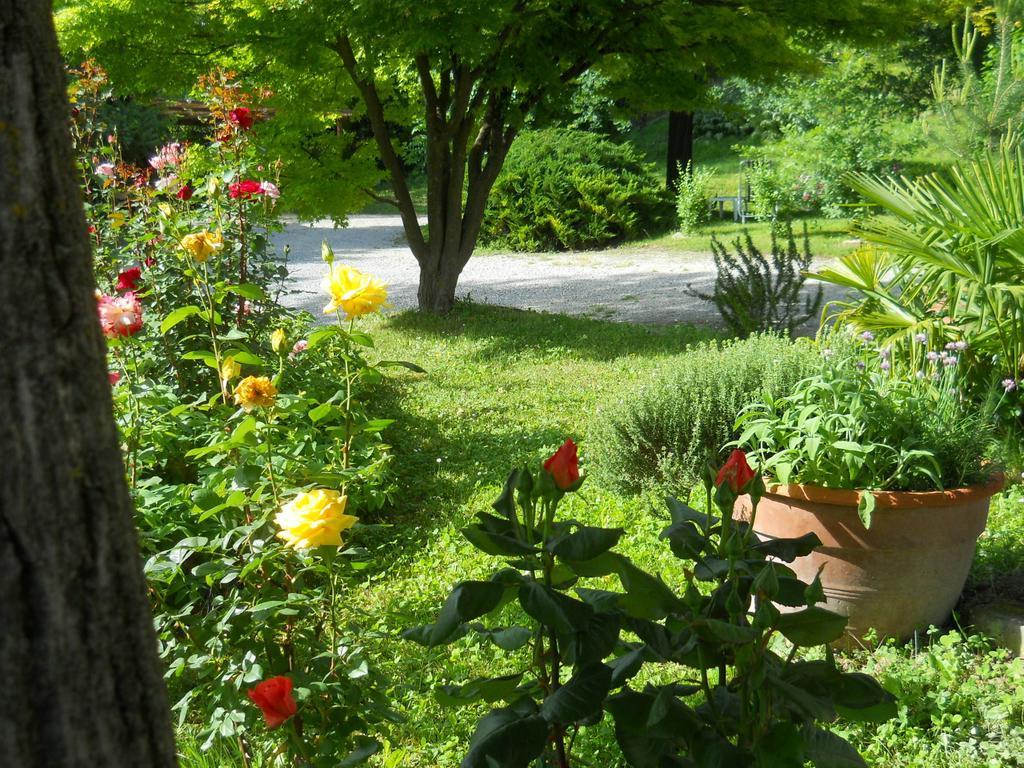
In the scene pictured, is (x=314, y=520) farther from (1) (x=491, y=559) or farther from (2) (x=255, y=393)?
(1) (x=491, y=559)

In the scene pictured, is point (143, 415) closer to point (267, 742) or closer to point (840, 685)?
point (267, 742)

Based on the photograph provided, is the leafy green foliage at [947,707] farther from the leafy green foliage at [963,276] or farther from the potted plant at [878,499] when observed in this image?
the leafy green foliage at [963,276]

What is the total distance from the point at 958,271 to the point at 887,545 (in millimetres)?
1931

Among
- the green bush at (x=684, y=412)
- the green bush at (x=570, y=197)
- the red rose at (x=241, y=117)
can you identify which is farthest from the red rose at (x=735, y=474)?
the green bush at (x=570, y=197)

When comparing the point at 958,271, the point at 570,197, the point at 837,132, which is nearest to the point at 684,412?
the point at 958,271

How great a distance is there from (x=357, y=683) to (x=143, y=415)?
206cm

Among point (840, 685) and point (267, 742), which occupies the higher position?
point (840, 685)

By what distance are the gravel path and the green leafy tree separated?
51.2 inches

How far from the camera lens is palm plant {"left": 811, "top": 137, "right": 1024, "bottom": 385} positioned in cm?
421

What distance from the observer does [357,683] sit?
2049 millimetres

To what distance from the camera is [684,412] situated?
14.2 feet

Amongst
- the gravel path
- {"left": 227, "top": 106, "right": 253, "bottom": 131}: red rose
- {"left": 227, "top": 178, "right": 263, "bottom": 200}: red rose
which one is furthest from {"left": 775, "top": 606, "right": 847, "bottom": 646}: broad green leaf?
the gravel path

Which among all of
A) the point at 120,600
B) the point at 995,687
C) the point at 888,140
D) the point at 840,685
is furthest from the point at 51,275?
the point at 888,140

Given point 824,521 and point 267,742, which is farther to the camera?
point 824,521
